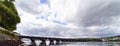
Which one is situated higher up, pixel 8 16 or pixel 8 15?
pixel 8 15

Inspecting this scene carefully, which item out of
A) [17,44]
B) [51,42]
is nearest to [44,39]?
[51,42]

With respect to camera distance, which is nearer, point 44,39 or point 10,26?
point 10,26

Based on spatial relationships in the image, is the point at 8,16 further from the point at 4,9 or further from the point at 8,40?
the point at 8,40

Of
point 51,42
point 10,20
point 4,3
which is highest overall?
point 4,3

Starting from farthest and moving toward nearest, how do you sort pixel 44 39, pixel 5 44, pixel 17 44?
1. pixel 44 39
2. pixel 17 44
3. pixel 5 44

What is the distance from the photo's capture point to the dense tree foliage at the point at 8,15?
85250 millimetres

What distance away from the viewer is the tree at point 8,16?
85250mm

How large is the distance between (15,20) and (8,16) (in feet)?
10.2

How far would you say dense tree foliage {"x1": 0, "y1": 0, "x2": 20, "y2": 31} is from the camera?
85.2 m

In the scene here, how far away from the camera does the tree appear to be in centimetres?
8525

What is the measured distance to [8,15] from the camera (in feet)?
287

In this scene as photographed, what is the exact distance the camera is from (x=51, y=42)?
192m

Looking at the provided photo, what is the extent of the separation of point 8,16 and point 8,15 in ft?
2.18

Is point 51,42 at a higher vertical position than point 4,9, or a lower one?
lower
